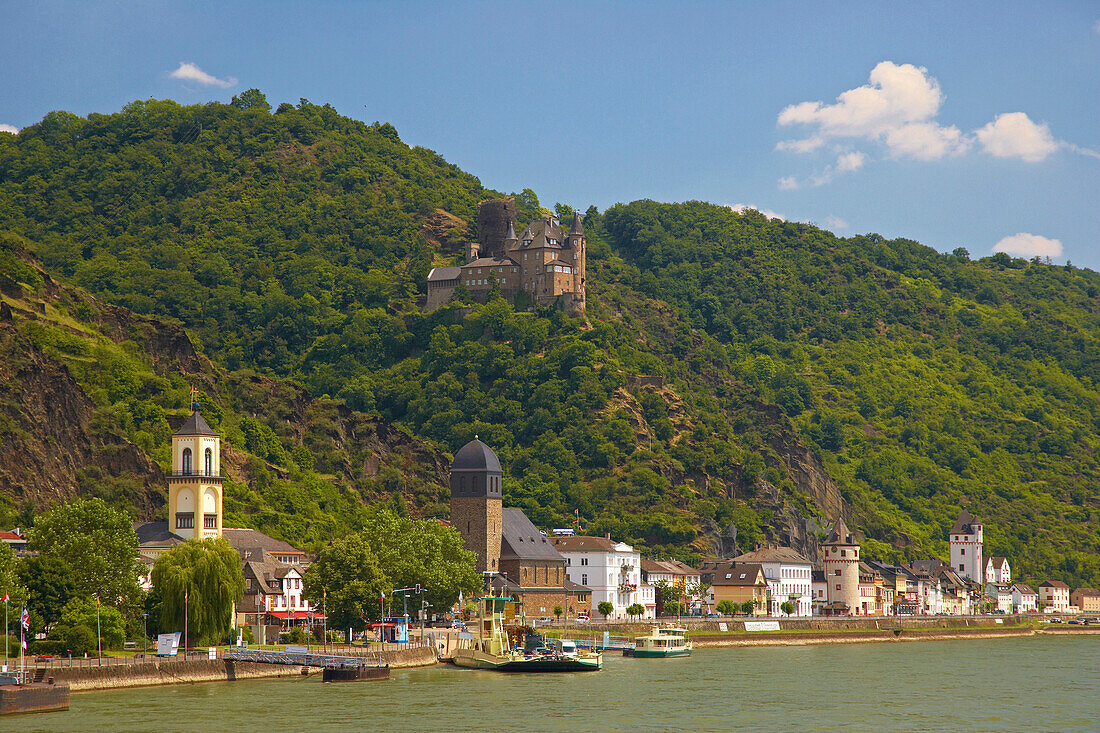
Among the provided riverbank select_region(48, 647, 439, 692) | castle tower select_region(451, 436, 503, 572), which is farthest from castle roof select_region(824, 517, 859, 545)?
riverbank select_region(48, 647, 439, 692)

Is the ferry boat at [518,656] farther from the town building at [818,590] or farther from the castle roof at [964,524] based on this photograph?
the castle roof at [964,524]

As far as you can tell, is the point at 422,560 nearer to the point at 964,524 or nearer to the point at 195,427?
the point at 195,427

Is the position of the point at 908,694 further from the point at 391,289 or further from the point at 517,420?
the point at 391,289

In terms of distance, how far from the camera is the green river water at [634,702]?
5491 centimetres

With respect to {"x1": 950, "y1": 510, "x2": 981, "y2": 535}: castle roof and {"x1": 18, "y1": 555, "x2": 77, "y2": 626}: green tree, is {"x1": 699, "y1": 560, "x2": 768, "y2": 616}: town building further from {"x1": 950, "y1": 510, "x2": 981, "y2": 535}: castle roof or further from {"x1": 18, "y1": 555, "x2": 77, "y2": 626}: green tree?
{"x1": 18, "y1": 555, "x2": 77, "y2": 626}: green tree

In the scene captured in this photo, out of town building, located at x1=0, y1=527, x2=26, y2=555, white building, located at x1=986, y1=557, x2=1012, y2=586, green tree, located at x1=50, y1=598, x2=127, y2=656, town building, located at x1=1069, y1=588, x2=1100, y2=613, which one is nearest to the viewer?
green tree, located at x1=50, y1=598, x2=127, y2=656

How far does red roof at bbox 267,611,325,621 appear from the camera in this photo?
92.6m

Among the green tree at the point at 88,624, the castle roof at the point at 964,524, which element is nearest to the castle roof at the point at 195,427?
the green tree at the point at 88,624

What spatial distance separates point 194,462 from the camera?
89.2 metres

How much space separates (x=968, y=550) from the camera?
177625 millimetres

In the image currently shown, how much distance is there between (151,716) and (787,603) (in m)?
90.7

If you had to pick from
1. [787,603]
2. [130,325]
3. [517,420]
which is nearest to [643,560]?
[787,603]

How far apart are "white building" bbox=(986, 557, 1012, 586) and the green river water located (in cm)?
9412

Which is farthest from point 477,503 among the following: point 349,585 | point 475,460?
point 349,585
